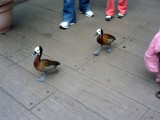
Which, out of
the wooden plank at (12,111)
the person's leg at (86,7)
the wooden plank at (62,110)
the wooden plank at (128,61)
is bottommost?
the wooden plank at (12,111)

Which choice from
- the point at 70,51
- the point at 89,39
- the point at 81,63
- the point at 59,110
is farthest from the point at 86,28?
the point at 59,110

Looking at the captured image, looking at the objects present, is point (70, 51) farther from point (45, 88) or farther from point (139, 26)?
point (139, 26)

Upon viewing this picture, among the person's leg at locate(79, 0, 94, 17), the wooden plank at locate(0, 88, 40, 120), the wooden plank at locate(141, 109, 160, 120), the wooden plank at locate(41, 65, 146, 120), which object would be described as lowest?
the wooden plank at locate(0, 88, 40, 120)

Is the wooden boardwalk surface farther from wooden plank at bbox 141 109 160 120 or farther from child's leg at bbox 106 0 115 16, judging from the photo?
child's leg at bbox 106 0 115 16

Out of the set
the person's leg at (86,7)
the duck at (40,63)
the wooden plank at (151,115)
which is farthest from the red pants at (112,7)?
the wooden plank at (151,115)

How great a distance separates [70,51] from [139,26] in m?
1.54

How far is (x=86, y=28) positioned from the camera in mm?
4277

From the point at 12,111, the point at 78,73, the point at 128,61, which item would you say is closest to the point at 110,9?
the point at 128,61

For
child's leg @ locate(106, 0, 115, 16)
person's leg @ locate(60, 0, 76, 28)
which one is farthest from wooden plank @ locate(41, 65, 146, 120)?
child's leg @ locate(106, 0, 115, 16)

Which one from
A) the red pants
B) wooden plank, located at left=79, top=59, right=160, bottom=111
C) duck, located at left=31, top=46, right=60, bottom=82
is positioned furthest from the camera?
the red pants

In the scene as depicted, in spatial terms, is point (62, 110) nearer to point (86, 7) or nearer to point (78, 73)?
point (78, 73)

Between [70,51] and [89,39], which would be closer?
[70,51]

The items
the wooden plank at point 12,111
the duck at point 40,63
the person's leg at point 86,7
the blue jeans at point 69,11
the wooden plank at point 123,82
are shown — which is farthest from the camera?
the person's leg at point 86,7

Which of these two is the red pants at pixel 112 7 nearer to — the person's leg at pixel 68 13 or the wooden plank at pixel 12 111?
the person's leg at pixel 68 13
